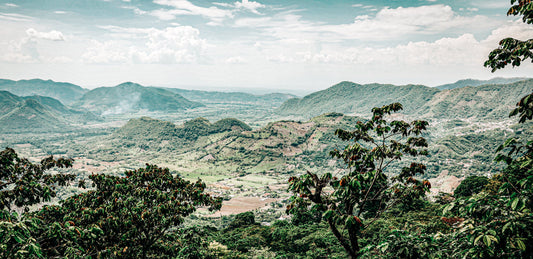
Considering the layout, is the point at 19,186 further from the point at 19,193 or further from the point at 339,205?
the point at 339,205

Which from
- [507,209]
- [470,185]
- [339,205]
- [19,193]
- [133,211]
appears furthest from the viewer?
[470,185]

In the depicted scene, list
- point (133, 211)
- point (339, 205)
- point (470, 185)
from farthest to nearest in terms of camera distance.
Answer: point (470, 185) < point (133, 211) < point (339, 205)

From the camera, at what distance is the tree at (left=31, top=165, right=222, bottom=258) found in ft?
43.0

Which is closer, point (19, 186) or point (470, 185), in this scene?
point (19, 186)

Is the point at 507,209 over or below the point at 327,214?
over

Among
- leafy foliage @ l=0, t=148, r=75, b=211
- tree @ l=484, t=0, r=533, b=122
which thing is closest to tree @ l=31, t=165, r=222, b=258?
→ leafy foliage @ l=0, t=148, r=75, b=211

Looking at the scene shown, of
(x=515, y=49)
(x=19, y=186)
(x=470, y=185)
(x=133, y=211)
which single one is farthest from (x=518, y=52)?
(x=470, y=185)

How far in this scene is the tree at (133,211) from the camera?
43.0 feet

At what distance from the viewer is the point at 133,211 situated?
1417 cm

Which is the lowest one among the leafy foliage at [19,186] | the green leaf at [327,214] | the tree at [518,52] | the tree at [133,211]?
the tree at [133,211]

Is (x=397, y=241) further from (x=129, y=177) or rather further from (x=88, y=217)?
(x=129, y=177)

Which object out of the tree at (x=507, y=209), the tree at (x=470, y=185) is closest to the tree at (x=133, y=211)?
the tree at (x=507, y=209)

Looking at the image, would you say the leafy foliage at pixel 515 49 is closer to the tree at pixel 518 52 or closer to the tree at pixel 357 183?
the tree at pixel 518 52

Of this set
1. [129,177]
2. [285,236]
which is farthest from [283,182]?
[129,177]
